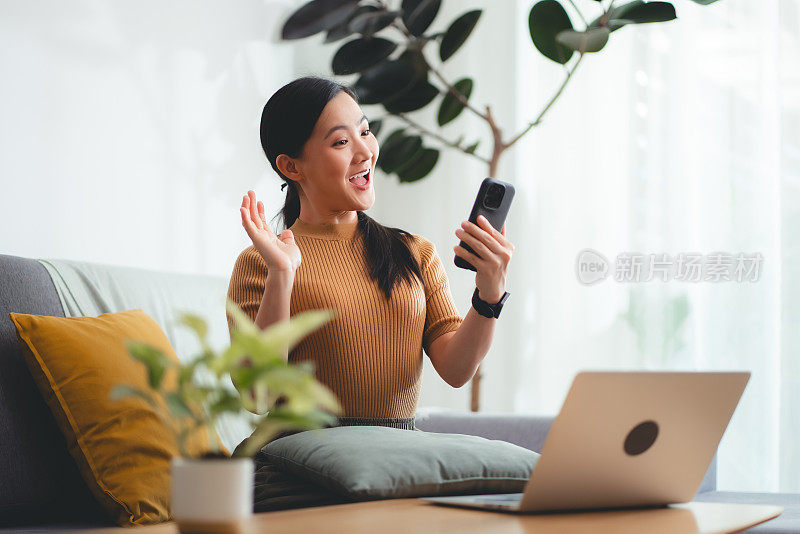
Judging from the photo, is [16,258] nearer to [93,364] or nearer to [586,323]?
[93,364]

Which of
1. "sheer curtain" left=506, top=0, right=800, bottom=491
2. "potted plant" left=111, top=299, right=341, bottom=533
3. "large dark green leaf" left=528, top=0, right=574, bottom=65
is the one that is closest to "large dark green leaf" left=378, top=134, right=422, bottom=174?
"sheer curtain" left=506, top=0, right=800, bottom=491

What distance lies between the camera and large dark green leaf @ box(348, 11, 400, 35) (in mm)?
2480

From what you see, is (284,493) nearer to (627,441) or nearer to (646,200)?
(627,441)

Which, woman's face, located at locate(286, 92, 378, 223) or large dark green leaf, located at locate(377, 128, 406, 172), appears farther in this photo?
large dark green leaf, located at locate(377, 128, 406, 172)

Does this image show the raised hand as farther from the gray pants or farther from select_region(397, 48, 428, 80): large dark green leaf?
select_region(397, 48, 428, 80): large dark green leaf

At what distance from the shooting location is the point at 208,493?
59 centimetres

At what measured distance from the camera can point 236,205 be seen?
2.61 meters

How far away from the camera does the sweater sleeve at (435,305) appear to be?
1550mm

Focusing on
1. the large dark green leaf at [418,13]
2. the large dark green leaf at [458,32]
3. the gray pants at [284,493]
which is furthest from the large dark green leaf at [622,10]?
the gray pants at [284,493]

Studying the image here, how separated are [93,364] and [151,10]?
4.08 feet

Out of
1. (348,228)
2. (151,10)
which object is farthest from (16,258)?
(151,10)

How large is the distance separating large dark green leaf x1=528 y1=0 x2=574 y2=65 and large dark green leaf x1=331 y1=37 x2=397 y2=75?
0.45 m

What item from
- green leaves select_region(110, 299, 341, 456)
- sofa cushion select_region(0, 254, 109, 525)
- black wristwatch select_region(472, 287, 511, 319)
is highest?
green leaves select_region(110, 299, 341, 456)

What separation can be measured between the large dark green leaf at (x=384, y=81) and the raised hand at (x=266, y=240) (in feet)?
4.65
